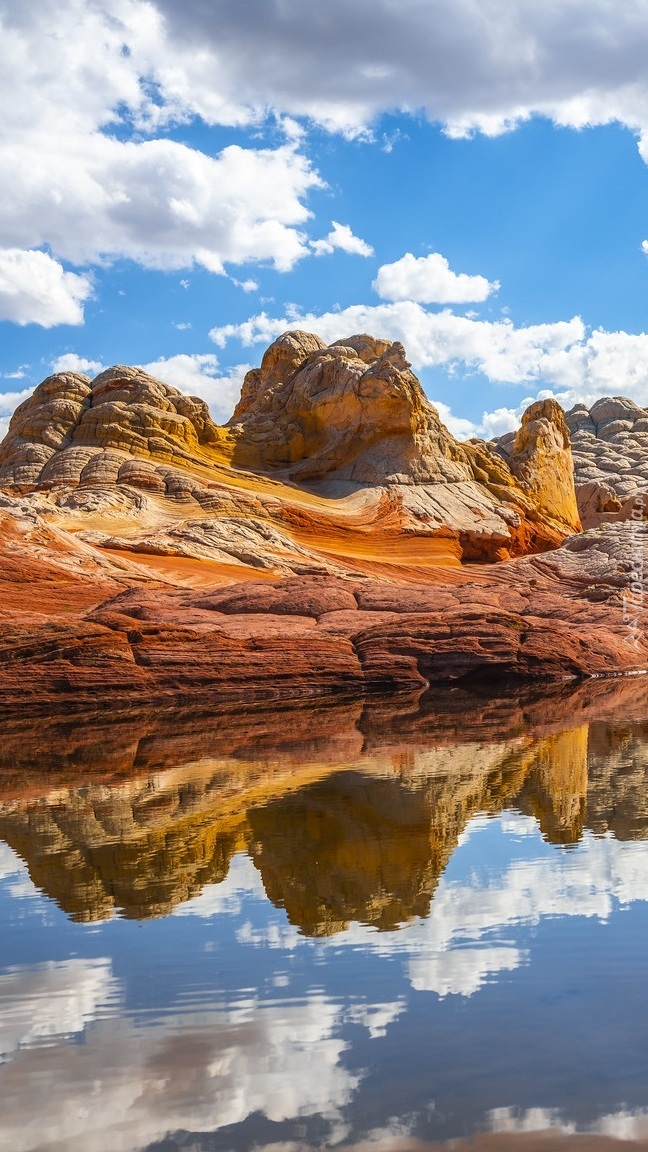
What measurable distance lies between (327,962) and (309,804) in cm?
396

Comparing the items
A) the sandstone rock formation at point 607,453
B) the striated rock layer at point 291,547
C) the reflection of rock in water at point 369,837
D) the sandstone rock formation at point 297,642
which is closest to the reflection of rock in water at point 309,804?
the reflection of rock in water at point 369,837

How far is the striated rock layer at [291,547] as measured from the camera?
1939cm

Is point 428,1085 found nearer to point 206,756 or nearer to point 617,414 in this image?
point 206,756

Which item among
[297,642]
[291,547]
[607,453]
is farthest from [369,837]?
[607,453]

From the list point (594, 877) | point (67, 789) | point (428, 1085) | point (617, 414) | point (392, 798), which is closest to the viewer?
point (428, 1085)

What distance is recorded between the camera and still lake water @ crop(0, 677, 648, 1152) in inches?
144

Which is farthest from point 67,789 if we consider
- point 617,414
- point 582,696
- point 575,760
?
point 617,414

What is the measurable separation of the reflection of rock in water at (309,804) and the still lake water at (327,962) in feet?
0.12

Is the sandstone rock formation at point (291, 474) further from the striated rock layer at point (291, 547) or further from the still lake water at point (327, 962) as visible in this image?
the still lake water at point (327, 962)

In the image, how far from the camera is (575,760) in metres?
11.2

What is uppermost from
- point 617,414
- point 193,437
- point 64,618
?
point 617,414

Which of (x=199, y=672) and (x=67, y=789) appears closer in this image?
(x=67, y=789)

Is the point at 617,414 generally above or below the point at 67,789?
above

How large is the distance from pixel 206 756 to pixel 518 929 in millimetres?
7377
